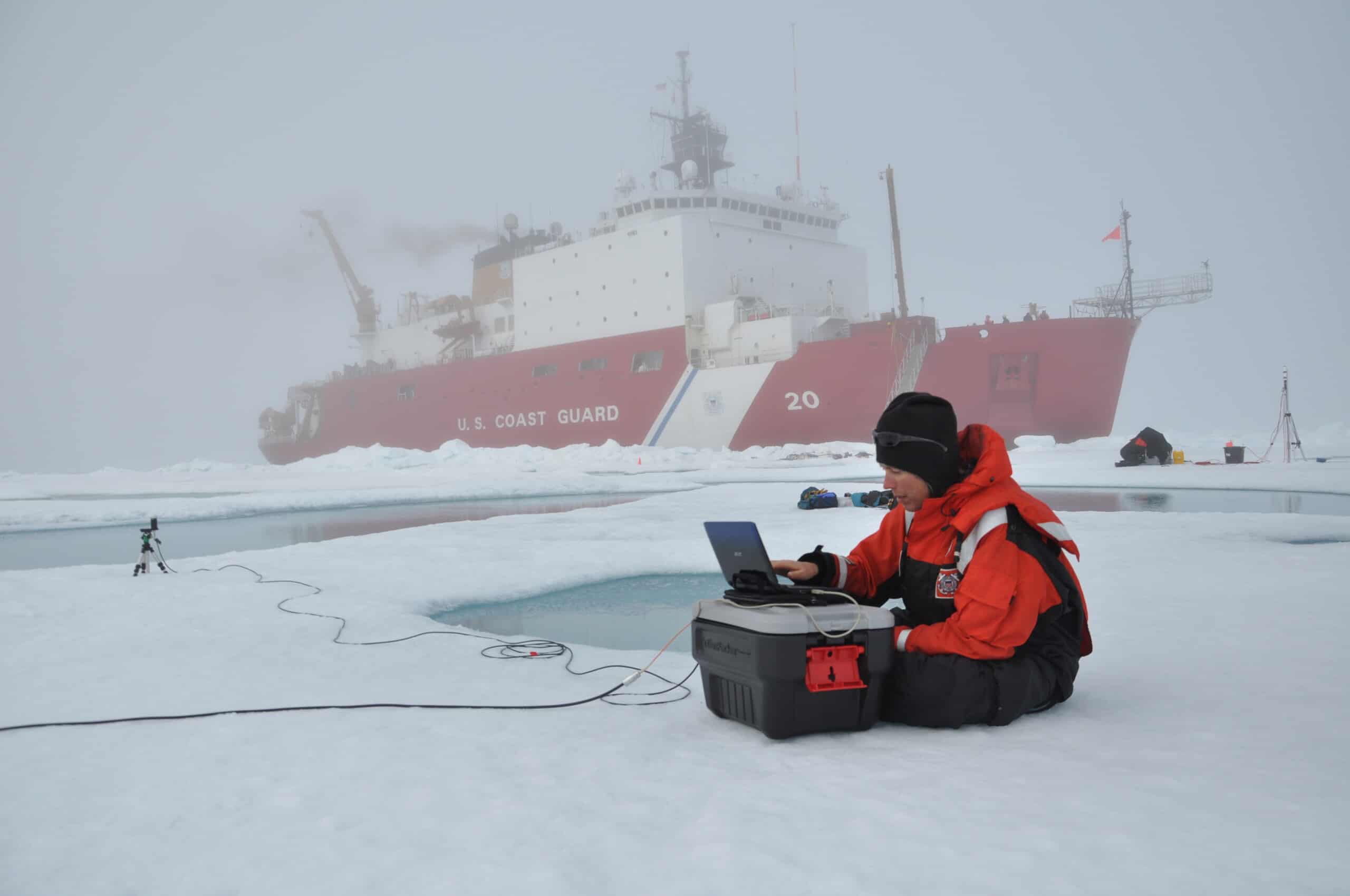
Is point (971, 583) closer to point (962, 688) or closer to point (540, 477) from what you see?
point (962, 688)

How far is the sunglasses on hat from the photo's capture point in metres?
1.72

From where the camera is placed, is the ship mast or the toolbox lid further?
the ship mast

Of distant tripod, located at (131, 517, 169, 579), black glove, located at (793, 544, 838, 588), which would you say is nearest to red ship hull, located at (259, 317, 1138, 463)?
distant tripod, located at (131, 517, 169, 579)

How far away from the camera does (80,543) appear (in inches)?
263

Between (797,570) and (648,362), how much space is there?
14577 mm

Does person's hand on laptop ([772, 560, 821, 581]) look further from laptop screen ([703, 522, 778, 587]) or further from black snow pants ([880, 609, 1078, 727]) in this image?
black snow pants ([880, 609, 1078, 727])

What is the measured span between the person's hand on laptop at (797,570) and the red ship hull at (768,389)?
1180 cm

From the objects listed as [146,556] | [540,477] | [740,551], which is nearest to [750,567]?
[740,551]

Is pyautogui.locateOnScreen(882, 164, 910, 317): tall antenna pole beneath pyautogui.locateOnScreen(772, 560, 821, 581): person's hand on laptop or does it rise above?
above

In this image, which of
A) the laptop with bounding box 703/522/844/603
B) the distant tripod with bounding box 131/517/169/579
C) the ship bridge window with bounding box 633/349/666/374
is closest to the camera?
the laptop with bounding box 703/522/844/603

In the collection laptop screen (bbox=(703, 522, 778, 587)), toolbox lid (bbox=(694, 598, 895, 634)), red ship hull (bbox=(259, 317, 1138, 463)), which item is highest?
red ship hull (bbox=(259, 317, 1138, 463))

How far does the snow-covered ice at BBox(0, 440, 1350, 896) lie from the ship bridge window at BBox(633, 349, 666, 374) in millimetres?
13011

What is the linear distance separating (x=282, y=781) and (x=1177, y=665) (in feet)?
6.79

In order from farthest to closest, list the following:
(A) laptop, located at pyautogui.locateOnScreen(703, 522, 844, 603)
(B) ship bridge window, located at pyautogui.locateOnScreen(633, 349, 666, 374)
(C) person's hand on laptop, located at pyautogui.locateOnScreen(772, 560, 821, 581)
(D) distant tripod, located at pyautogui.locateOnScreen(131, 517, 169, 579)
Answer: (B) ship bridge window, located at pyautogui.locateOnScreen(633, 349, 666, 374) < (D) distant tripod, located at pyautogui.locateOnScreen(131, 517, 169, 579) < (C) person's hand on laptop, located at pyautogui.locateOnScreen(772, 560, 821, 581) < (A) laptop, located at pyautogui.locateOnScreen(703, 522, 844, 603)
